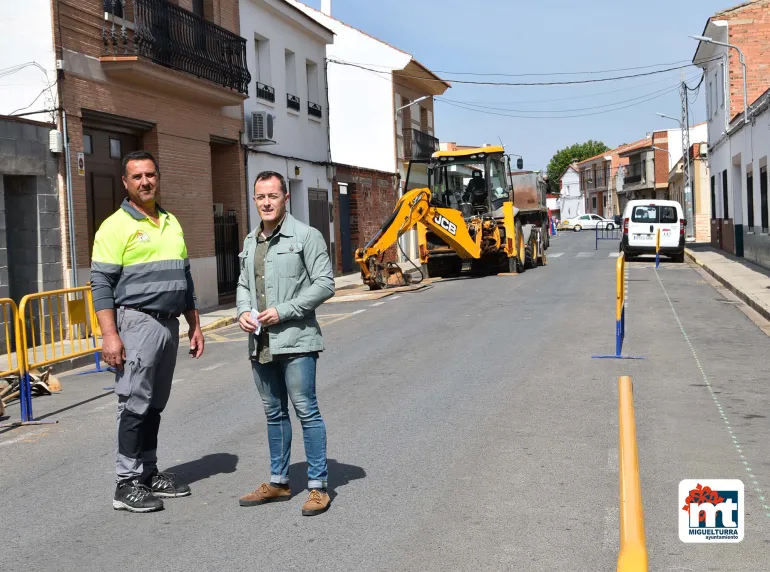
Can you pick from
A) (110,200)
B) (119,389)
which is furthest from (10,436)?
(110,200)

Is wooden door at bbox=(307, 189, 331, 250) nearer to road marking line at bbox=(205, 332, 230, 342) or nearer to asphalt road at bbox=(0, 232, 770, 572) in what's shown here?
road marking line at bbox=(205, 332, 230, 342)

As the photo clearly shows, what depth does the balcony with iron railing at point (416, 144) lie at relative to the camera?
3997 cm

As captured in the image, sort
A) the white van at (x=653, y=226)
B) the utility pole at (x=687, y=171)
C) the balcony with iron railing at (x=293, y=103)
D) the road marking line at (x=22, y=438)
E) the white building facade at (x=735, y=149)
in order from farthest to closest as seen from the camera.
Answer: the utility pole at (x=687, y=171), the white van at (x=653, y=226), the white building facade at (x=735, y=149), the balcony with iron railing at (x=293, y=103), the road marking line at (x=22, y=438)

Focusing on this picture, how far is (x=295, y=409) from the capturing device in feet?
17.7

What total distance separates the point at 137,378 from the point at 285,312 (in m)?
1.02

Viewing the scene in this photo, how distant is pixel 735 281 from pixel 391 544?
17475 mm

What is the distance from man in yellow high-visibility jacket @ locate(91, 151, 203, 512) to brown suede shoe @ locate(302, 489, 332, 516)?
2.93ft

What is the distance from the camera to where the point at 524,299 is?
1831cm

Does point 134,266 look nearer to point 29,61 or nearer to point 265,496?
point 265,496

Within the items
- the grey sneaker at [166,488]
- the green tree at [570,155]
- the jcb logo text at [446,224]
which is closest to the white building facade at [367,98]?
the jcb logo text at [446,224]

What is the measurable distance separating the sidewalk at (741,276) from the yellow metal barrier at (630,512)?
1094cm

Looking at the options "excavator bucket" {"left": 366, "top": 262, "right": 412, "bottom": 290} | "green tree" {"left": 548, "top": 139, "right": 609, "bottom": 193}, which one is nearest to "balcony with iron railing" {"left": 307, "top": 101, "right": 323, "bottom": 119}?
"excavator bucket" {"left": 366, "top": 262, "right": 412, "bottom": 290}

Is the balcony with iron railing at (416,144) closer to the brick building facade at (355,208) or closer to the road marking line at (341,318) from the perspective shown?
the brick building facade at (355,208)

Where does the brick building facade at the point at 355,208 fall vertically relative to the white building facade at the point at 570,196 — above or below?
below
